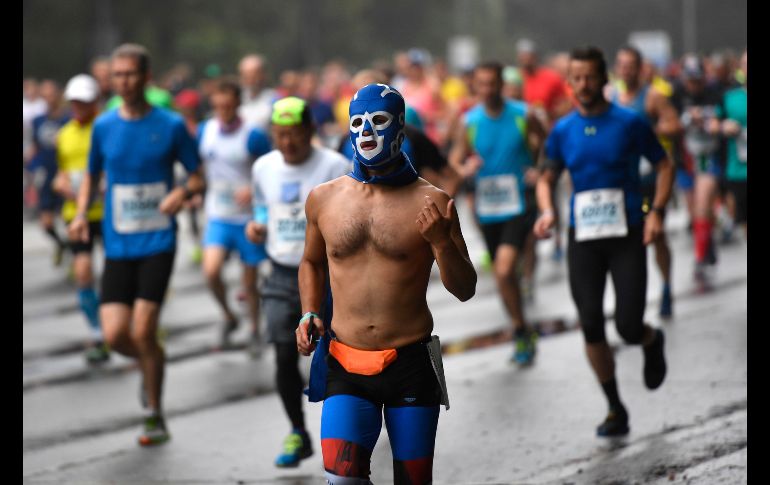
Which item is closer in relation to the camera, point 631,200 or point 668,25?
point 631,200

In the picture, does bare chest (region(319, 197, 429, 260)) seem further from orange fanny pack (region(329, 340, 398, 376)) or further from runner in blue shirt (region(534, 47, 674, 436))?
runner in blue shirt (region(534, 47, 674, 436))

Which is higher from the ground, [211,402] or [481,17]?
[481,17]

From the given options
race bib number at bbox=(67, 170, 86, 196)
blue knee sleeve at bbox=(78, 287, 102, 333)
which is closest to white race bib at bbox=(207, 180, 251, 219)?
blue knee sleeve at bbox=(78, 287, 102, 333)

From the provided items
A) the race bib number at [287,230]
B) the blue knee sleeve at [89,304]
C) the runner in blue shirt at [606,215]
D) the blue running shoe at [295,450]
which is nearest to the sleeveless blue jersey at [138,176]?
the race bib number at [287,230]

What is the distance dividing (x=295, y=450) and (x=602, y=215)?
6.62ft

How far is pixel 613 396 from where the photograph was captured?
779 centimetres

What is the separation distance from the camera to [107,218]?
859 cm

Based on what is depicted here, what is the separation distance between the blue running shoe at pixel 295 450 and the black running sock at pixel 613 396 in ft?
5.14

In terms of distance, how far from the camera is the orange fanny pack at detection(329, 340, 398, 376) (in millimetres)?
5316

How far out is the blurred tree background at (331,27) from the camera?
4203cm

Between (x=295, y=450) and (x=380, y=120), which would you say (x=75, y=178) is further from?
(x=380, y=120)
